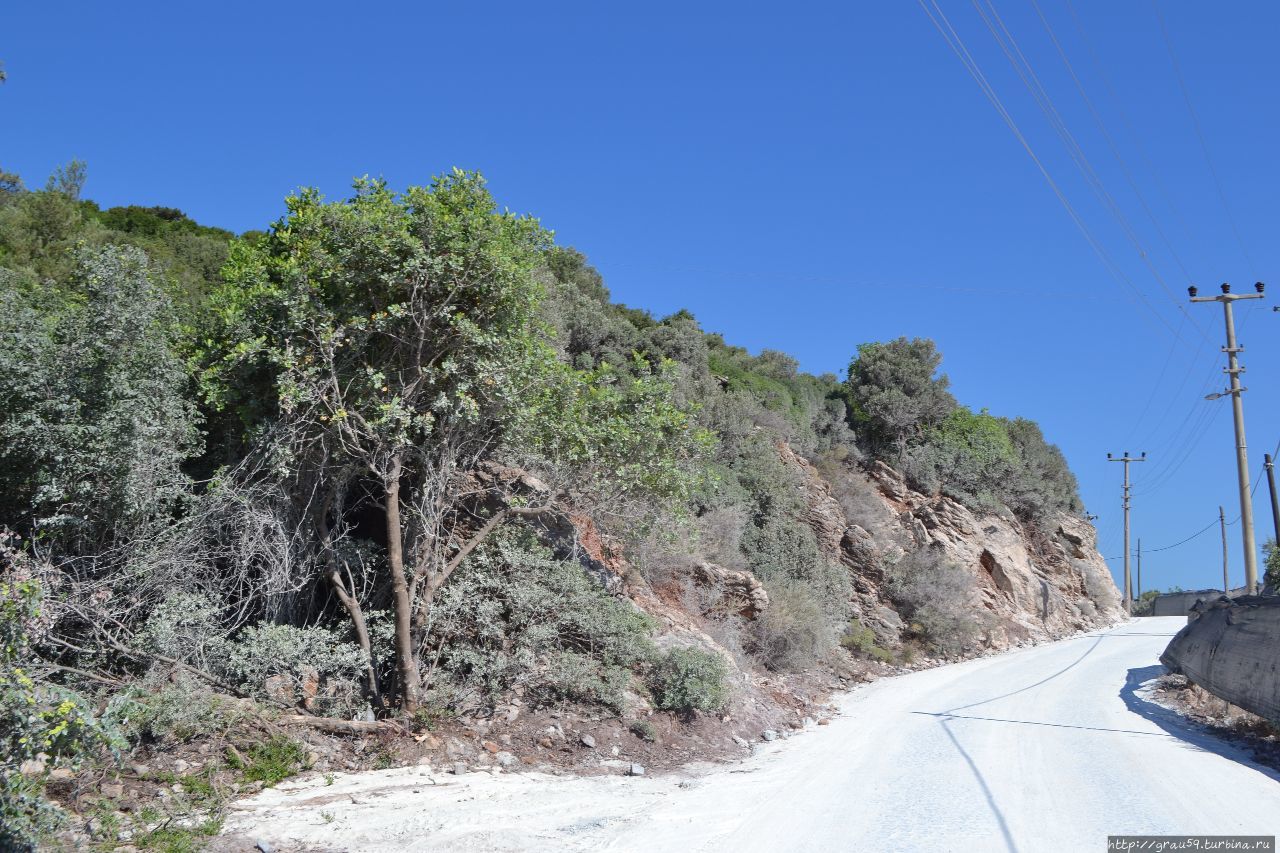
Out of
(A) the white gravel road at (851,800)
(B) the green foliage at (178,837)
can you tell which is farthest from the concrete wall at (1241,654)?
(B) the green foliage at (178,837)

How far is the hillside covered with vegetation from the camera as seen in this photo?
8.70 meters

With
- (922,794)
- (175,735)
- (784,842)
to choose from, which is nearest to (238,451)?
(175,735)

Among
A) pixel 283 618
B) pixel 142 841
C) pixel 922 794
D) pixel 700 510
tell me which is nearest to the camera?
pixel 142 841

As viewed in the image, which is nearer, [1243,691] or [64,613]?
[64,613]

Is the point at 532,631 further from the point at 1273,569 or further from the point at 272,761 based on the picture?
the point at 1273,569

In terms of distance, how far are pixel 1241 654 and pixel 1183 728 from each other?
4.58 ft

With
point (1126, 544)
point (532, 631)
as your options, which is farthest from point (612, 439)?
point (1126, 544)

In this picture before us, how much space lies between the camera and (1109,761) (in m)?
9.00

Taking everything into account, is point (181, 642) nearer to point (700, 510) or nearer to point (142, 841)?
point (142, 841)

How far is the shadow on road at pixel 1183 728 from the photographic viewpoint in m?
9.38

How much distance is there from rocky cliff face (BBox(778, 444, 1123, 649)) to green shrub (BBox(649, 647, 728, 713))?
1175 cm

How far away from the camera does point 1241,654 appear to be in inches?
455

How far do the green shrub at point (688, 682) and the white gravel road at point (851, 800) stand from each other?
3.49ft

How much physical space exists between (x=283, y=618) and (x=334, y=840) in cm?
453
